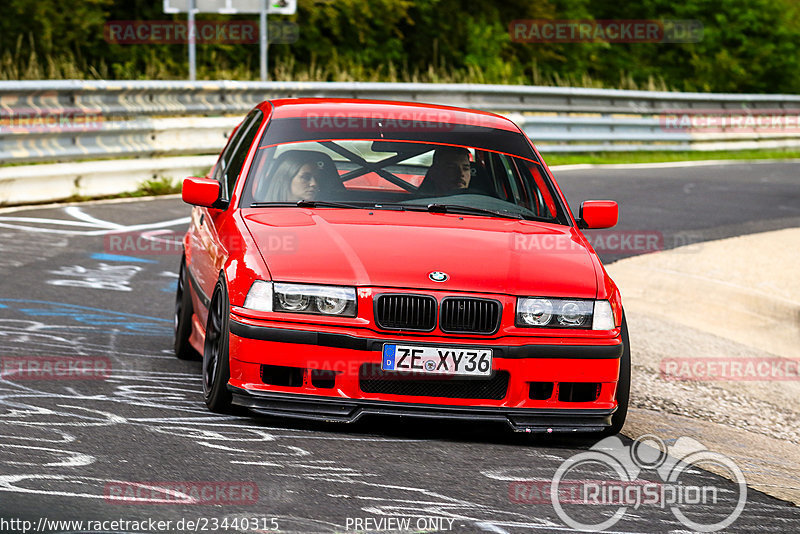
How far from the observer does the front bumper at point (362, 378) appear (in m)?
5.46

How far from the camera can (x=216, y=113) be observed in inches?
638

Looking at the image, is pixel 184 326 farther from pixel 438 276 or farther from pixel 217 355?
pixel 438 276

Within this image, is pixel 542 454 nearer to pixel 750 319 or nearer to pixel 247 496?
pixel 247 496

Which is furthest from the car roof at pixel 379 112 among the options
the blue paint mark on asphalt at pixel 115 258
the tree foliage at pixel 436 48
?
the tree foliage at pixel 436 48

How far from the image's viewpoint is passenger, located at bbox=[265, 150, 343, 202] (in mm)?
6668

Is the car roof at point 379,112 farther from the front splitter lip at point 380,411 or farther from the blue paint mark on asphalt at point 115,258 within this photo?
the blue paint mark on asphalt at point 115,258

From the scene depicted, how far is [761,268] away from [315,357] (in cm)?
754

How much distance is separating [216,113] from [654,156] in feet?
32.8

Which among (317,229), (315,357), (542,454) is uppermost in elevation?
(317,229)

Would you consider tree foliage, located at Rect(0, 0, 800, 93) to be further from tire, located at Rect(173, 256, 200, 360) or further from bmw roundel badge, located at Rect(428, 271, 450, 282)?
bmw roundel badge, located at Rect(428, 271, 450, 282)

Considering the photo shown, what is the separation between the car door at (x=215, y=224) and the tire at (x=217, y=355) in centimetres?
21

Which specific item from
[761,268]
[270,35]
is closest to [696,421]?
[761,268]

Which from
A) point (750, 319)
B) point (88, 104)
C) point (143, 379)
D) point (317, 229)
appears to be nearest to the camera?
point (317, 229)

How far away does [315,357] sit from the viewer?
18.0 feet
